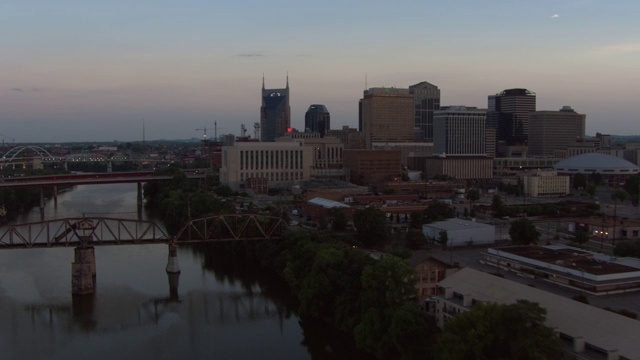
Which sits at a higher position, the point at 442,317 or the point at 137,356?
the point at 442,317

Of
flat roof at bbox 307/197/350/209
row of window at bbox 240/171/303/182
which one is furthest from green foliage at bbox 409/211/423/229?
row of window at bbox 240/171/303/182

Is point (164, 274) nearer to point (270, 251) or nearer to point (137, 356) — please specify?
point (270, 251)

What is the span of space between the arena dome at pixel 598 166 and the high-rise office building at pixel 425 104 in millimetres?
44433

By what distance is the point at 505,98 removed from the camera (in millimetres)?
102000

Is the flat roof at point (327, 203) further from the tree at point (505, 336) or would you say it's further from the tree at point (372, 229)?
the tree at point (505, 336)

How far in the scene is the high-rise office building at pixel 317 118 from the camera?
12556 cm

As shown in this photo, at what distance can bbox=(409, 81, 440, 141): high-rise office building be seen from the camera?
108m

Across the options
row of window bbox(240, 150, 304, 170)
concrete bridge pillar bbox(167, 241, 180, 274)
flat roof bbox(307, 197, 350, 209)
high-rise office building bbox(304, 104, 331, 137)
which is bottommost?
concrete bridge pillar bbox(167, 241, 180, 274)

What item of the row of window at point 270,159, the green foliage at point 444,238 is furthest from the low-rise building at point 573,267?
the row of window at point 270,159

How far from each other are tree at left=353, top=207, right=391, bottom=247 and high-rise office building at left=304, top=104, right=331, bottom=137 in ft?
325

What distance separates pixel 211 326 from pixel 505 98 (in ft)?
300

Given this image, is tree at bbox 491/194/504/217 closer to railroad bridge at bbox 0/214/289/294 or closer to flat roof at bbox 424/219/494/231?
flat roof at bbox 424/219/494/231

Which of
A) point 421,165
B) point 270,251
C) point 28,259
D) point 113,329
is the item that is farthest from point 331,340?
point 421,165

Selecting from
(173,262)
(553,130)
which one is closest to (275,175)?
(173,262)
